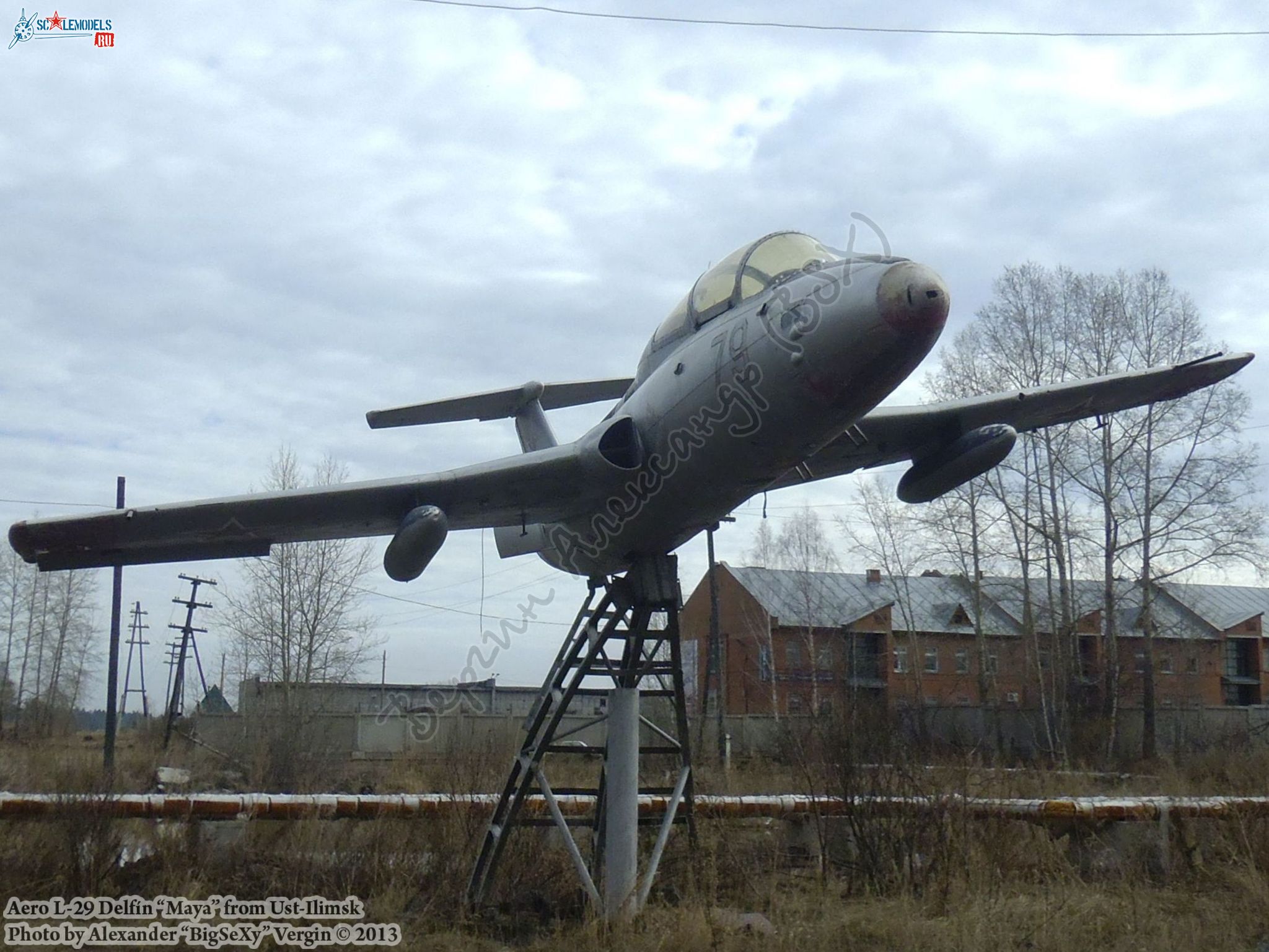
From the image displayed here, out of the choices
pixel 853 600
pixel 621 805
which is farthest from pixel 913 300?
pixel 853 600

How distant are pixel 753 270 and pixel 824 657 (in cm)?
3527

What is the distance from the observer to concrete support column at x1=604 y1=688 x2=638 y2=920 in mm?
8531

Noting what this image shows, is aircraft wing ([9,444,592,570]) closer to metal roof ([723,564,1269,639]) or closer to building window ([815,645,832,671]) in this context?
metal roof ([723,564,1269,639])

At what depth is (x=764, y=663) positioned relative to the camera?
41.4 meters

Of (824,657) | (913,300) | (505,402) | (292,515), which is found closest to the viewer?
(913,300)

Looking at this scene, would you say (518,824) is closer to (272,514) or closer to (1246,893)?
(272,514)

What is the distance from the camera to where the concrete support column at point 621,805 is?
8531 millimetres

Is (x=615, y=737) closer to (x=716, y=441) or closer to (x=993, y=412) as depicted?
(x=716, y=441)

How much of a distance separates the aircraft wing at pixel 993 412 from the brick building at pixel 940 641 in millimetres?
21766

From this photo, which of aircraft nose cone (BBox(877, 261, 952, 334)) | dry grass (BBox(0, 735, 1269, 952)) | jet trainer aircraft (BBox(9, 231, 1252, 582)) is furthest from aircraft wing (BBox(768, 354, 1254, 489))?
dry grass (BBox(0, 735, 1269, 952))

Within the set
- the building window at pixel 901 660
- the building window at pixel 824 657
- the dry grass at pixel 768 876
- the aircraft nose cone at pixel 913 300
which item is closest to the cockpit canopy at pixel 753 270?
the aircraft nose cone at pixel 913 300

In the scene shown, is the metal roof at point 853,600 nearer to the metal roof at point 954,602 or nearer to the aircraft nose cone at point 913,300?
the metal roof at point 954,602

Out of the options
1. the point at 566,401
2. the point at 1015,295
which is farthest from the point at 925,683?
the point at 566,401

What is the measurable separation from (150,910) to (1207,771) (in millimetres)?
23187
